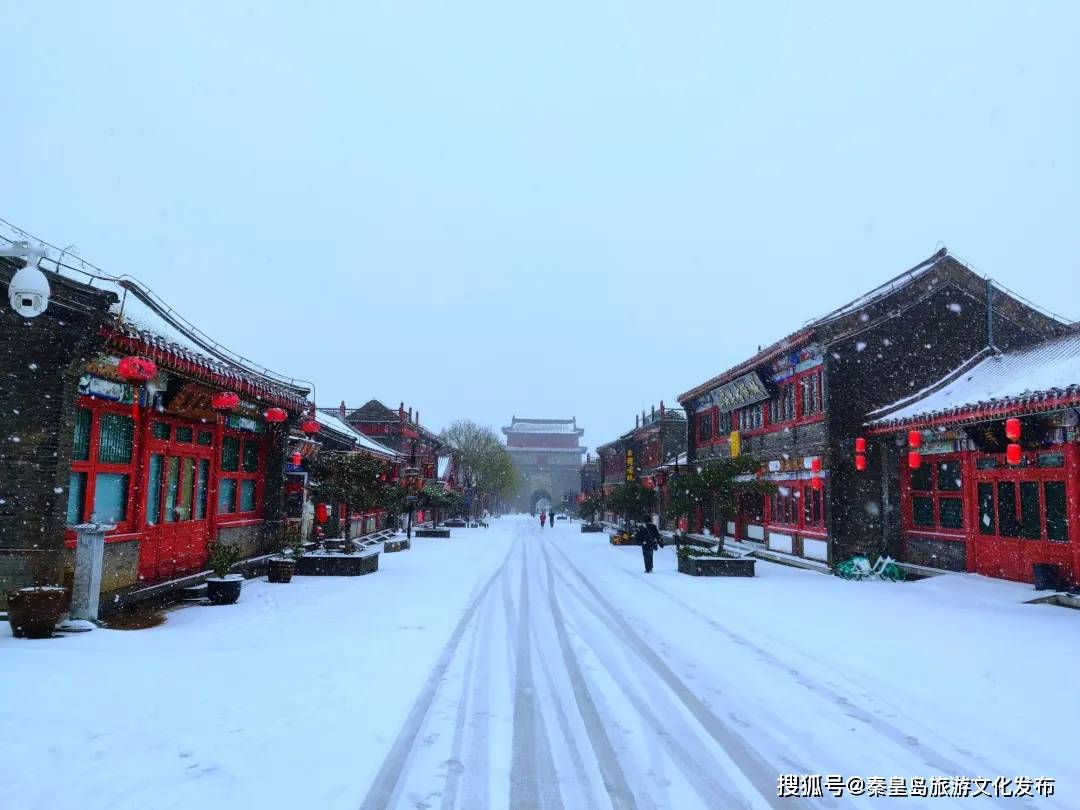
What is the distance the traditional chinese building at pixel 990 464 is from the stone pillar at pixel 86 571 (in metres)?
13.2

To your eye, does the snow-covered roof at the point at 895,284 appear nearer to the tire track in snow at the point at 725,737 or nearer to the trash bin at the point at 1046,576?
the trash bin at the point at 1046,576

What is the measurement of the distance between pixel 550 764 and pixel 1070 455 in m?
11.0

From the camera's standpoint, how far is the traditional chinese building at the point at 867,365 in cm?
1558

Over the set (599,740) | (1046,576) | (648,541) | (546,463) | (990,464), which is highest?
(546,463)

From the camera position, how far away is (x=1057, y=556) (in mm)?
11094

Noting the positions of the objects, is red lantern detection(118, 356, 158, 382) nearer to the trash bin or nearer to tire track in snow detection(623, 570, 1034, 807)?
tire track in snow detection(623, 570, 1034, 807)

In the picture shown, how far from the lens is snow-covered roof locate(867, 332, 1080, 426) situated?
35.1 feet

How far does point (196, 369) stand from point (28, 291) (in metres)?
3.15

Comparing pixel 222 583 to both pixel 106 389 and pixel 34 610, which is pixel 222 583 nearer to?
pixel 34 610

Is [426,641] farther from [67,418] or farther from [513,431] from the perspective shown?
[513,431]

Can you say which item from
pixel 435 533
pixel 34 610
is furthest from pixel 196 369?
pixel 435 533

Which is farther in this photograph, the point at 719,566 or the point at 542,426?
the point at 542,426

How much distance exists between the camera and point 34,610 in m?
6.82

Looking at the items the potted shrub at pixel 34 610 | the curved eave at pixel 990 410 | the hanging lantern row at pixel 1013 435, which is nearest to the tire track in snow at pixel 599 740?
the potted shrub at pixel 34 610
